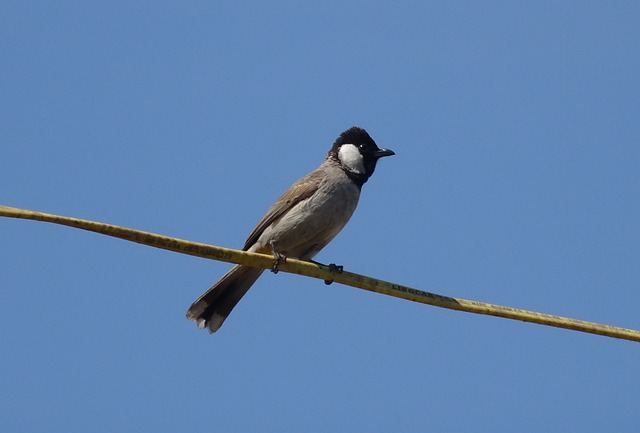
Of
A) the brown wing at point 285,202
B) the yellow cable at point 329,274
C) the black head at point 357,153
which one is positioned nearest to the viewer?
the yellow cable at point 329,274

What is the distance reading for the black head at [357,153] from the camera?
991 cm

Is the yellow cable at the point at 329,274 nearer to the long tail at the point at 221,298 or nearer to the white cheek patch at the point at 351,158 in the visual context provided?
the long tail at the point at 221,298

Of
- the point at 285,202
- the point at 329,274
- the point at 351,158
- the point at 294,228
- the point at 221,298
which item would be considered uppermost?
the point at 351,158

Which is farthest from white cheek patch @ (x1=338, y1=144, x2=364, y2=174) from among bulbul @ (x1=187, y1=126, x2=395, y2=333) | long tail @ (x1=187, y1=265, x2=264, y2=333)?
long tail @ (x1=187, y1=265, x2=264, y2=333)

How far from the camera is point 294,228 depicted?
8938 millimetres

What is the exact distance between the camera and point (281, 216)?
916 centimetres

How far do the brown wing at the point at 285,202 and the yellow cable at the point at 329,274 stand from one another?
2.17 m

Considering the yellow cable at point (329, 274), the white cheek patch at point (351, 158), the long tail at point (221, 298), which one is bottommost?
the yellow cable at point (329, 274)

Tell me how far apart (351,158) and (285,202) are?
44.4 inches

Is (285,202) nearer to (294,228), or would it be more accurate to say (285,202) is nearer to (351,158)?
(294,228)

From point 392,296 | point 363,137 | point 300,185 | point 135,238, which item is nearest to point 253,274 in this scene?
point 300,185

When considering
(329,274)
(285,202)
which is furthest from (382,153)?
(329,274)

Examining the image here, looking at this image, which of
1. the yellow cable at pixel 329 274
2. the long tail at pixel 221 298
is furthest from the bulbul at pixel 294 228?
the yellow cable at pixel 329 274

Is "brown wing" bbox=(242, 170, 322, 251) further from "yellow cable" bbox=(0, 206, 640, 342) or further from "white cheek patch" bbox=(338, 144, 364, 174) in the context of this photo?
"yellow cable" bbox=(0, 206, 640, 342)
